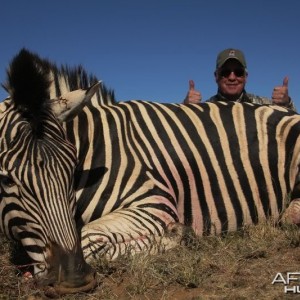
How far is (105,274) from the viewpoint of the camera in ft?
7.05

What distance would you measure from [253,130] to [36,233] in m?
1.86

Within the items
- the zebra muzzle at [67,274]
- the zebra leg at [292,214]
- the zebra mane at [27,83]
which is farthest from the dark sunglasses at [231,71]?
the zebra muzzle at [67,274]

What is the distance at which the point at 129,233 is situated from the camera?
95.3 inches

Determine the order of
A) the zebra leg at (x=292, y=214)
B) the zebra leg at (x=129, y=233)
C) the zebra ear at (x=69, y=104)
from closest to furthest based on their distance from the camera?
1. the zebra leg at (x=129, y=233)
2. the zebra ear at (x=69, y=104)
3. the zebra leg at (x=292, y=214)

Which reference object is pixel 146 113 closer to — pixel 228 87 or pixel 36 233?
pixel 36 233

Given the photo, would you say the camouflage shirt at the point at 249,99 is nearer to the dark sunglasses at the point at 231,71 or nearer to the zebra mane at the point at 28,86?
the dark sunglasses at the point at 231,71

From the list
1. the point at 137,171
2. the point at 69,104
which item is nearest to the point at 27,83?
the point at 69,104

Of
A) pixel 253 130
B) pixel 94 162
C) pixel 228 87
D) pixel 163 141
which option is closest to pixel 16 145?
pixel 94 162

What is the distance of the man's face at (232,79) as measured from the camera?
18.6 ft

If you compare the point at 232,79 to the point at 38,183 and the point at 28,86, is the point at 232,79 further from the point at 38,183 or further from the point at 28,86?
the point at 38,183

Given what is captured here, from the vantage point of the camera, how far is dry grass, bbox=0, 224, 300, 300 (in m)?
1.90

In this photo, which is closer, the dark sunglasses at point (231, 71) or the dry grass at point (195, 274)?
the dry grass at point (195, 274)

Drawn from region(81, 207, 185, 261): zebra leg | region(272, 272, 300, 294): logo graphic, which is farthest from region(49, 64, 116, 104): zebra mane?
region(272, 272, 300, 294): logo graphic

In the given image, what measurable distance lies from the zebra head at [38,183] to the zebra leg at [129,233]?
25 centimetres
